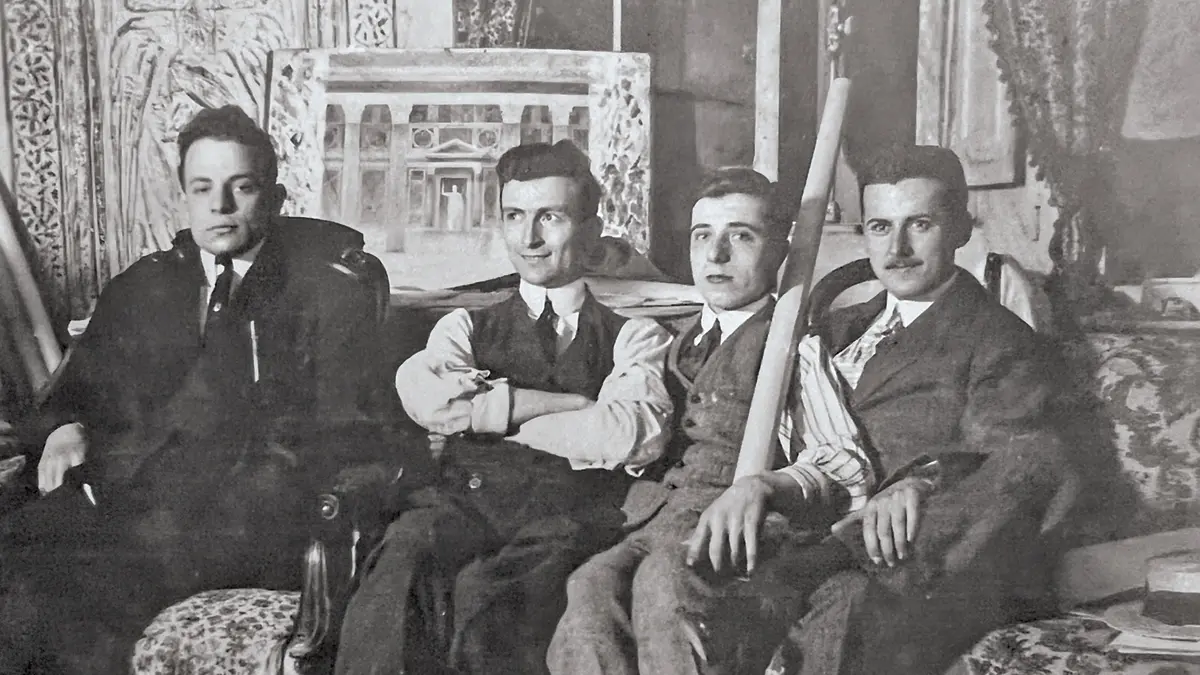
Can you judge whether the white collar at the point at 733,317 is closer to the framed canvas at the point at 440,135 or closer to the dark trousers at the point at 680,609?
the framed canvas at the point at 440,135

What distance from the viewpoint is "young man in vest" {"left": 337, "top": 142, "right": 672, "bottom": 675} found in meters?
3.13

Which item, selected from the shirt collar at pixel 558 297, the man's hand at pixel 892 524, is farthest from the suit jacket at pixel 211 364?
the man's hand at pixel 892 524

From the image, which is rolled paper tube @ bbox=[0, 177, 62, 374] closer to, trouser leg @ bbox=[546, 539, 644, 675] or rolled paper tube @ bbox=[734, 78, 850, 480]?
trouser leg @ bbox=[546, 539, 644, 675]

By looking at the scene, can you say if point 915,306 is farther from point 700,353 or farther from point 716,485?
point 716,485

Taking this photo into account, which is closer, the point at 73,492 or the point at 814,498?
the point at 814,498

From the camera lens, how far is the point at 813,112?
3.36 metres

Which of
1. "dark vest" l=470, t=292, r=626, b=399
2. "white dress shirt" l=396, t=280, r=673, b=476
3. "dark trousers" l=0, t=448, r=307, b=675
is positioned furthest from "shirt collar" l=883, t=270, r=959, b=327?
"dark trousers" l=0, t=448, r=307, b=675

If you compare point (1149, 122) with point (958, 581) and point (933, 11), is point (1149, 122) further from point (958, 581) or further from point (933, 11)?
point (958, 581)

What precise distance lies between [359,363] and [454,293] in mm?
310

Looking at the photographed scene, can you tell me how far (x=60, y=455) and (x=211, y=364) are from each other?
0.48 meters

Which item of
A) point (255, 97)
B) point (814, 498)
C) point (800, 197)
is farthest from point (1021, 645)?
point (255, 97)

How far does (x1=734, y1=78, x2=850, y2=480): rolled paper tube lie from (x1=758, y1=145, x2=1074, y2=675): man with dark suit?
4.1 inches

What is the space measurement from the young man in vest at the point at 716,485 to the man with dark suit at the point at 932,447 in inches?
3.4

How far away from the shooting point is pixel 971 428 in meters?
3.19
